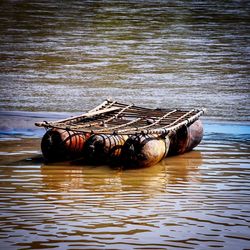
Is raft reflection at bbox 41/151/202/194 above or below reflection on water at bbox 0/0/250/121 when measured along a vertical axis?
below

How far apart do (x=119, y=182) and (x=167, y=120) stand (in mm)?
2044

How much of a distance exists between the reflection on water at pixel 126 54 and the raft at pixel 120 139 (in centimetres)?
280

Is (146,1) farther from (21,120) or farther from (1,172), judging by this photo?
(1,172)

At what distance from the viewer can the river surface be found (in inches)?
303

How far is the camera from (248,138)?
1229cm

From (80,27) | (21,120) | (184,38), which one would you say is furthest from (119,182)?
(80,27)

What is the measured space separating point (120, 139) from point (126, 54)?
10694 millimetres

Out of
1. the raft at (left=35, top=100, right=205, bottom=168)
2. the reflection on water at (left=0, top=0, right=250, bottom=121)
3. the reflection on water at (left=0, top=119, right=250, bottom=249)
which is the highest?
the reflection on water at (left=0, top=0, right=250, bottom=121)

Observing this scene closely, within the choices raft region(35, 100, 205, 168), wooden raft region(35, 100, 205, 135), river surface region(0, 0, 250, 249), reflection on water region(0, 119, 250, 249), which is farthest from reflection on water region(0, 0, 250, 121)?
reflection on water region(0, 119, 250, 249)

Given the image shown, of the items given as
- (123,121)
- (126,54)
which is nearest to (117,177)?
(123,121)

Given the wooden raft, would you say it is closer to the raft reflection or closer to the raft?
the raft

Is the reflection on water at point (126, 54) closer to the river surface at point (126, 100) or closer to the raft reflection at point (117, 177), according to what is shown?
the river surface at point (126, 100)

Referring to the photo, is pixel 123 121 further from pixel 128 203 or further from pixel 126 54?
pixel 126 54

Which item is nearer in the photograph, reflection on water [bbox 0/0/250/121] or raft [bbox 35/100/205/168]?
raft [bbox 35/100/205/168]
